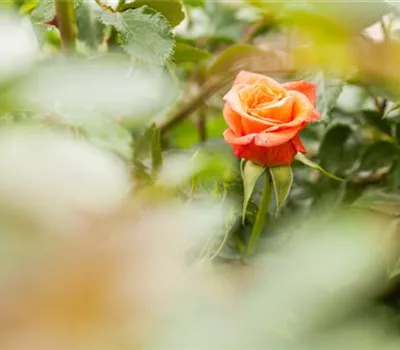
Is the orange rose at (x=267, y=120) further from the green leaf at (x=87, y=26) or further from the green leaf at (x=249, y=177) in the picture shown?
the green leaf at (x=87, y=26)

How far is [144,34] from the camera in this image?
0.44 m

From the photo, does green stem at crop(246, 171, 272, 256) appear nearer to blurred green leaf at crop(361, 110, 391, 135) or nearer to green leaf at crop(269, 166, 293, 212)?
green leaf at crop(269, 166, 293, 212)

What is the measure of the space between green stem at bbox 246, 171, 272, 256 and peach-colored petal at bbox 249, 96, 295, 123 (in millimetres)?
43

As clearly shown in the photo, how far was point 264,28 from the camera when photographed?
695 millimetres

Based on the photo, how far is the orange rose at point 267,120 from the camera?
0.44 m

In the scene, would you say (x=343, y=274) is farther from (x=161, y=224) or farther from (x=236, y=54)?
(x=236, y=54)

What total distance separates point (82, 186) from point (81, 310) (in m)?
0.04

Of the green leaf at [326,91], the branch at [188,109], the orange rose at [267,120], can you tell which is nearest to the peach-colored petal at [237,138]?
the orange rose at [267,120]

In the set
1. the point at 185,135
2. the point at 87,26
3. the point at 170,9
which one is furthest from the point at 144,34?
the point at 185,135

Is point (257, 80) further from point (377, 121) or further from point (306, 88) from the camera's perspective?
point (377, 121)

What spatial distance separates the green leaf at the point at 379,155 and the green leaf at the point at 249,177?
0.55ft

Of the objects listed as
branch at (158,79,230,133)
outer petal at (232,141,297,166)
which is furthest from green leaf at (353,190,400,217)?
branch at (158,79,230,133)

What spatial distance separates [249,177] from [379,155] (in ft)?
0.59

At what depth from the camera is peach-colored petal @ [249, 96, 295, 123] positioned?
449 mm
